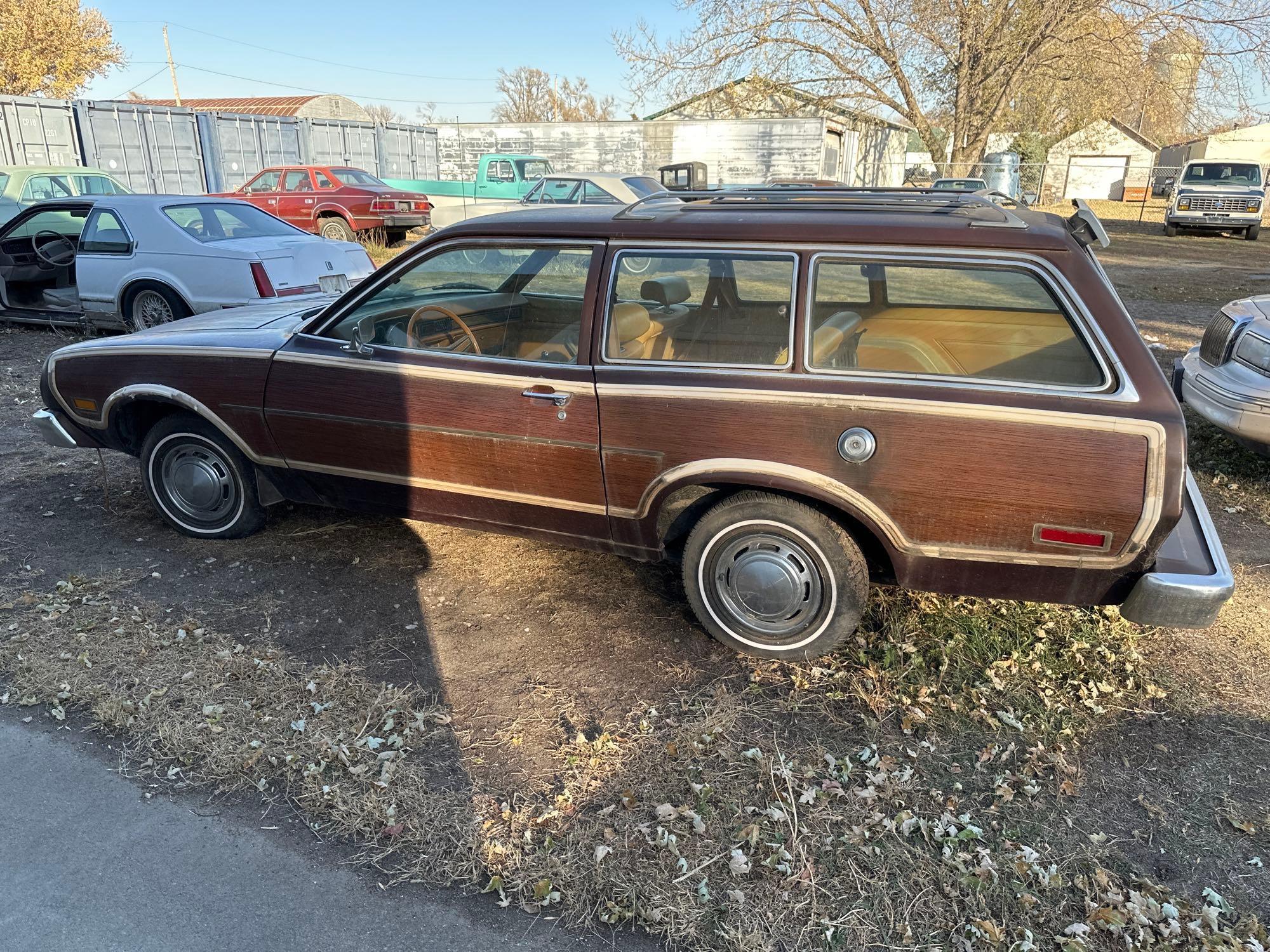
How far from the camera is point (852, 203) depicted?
355cm

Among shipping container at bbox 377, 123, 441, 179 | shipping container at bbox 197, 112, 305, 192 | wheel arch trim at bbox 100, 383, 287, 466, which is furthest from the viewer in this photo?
shipping container at bbox 377, 123, 441, 179

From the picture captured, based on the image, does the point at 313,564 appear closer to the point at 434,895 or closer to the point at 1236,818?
the point at 434,895

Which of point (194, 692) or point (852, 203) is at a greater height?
point (852, 203)

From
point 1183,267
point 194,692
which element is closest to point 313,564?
point 194,692

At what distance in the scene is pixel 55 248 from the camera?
1020cm

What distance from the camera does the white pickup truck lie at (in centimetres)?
2388

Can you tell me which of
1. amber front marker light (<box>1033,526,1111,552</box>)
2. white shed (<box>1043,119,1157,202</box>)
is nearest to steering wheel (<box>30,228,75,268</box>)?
amber front marker light (<box>1033,526,1111,552</box>)

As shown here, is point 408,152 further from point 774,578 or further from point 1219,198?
point 774,578

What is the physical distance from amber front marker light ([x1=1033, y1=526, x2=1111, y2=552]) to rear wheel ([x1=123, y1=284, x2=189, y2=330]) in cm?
809

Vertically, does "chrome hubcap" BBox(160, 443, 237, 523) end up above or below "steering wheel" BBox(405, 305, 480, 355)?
below

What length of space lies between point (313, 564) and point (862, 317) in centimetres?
291

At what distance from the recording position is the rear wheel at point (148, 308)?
8422 millimetres

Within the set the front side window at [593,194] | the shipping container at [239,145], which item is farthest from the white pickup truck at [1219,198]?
the shipping container at [239,145]

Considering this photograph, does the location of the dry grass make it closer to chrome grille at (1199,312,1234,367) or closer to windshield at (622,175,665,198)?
chrome grille at (1199,312,1234,367)
